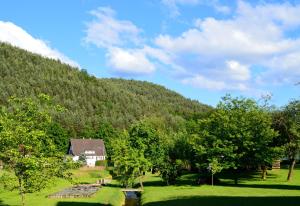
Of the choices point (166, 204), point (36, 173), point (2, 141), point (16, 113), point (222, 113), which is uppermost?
point (222, 113)

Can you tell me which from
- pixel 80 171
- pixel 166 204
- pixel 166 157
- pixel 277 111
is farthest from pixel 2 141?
pixel 80 171

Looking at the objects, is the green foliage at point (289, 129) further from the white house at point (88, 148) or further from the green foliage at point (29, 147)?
the white house at point (88, 148)

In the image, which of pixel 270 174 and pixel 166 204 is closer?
pixel 166 204

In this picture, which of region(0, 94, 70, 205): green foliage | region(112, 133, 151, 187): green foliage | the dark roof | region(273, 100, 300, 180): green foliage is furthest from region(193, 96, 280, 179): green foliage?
the dark roof

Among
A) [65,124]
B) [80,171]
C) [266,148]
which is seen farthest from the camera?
[65,124]

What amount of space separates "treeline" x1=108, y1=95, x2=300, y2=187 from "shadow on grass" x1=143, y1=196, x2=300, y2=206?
740 inches

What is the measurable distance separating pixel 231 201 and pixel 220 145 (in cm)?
2564

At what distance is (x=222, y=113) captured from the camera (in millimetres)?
75062

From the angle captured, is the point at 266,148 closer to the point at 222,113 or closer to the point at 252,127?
the point at 252,127

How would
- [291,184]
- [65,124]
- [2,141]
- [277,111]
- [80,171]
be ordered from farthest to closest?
[65,124]
[80,171]
[277,111]
[291,184]
[2,141]

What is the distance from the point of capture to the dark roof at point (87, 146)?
16581 centimetres

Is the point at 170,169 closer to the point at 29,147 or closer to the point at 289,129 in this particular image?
the point at 289,129

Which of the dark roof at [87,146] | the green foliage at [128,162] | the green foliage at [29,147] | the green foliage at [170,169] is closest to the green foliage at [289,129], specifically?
the green foliage at [170,169]

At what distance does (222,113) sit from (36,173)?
44.6m
